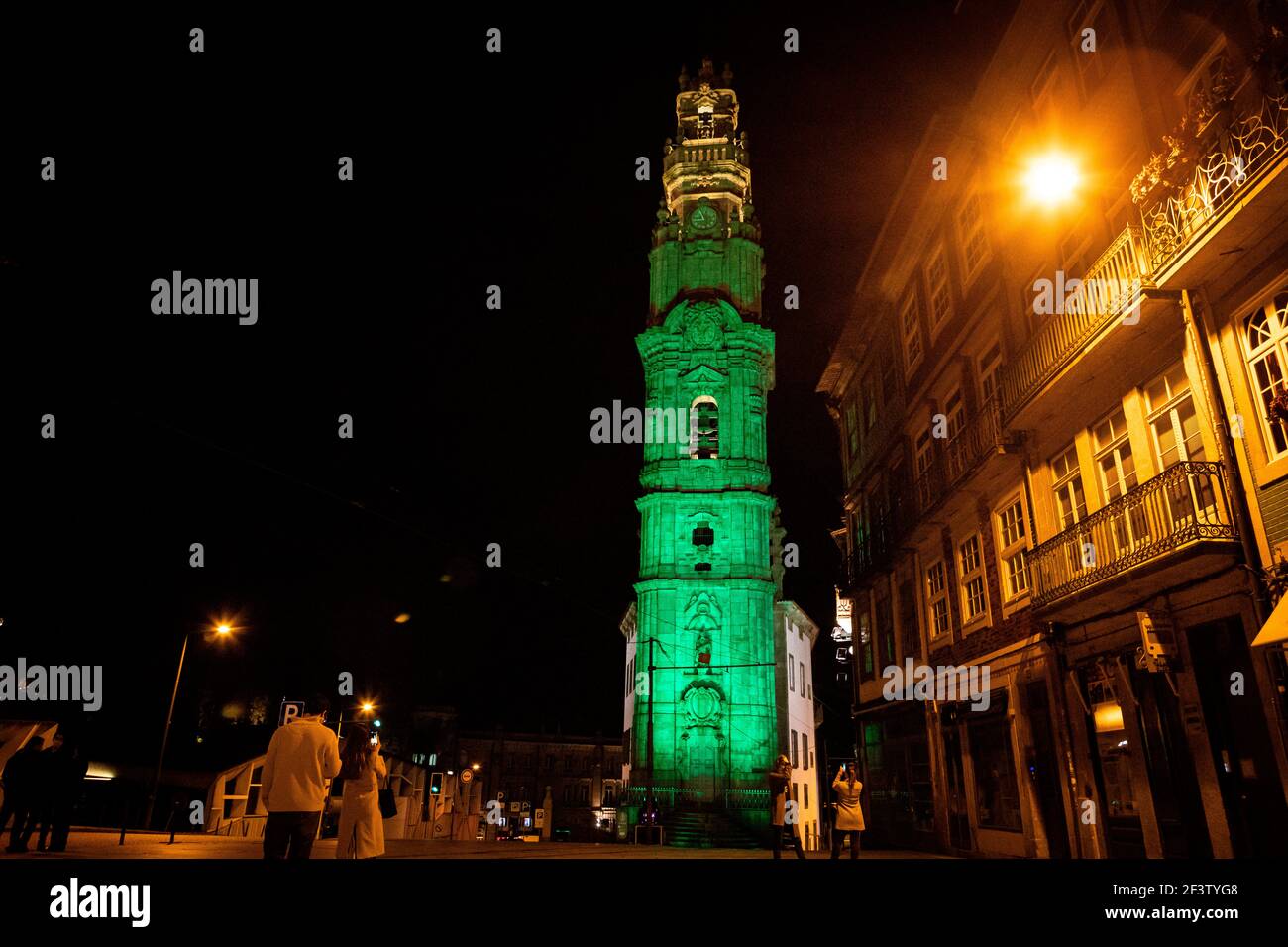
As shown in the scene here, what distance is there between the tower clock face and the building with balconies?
30146 millimetres

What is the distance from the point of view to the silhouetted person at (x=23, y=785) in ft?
35.9

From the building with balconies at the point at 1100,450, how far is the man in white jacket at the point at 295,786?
1033 cm

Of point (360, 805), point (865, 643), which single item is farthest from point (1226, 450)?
point (865, 643)

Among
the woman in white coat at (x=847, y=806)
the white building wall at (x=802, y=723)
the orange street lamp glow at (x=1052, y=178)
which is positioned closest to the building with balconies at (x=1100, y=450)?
the orange street lamp glow at (x=1052, y=178)

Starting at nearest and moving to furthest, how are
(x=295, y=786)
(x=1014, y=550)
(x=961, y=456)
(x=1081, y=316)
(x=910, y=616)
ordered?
1. (x=295, y=786)
2. (x=1081, y=316)
3. (x=1014, y=550)
4. (x=961, y=456)
5. (x=910, y=616)

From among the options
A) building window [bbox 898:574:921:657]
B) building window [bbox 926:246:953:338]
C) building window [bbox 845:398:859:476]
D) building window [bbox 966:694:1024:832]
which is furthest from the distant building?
building window [bbox 926:246:953:338]

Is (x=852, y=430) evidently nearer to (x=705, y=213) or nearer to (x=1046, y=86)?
(x=1046, y=86)

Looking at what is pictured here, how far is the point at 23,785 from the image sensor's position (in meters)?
11.0

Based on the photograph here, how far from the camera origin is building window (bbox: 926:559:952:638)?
1905cm

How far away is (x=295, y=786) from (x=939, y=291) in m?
18.5

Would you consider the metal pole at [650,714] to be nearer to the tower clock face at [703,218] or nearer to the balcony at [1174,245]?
the balcony at [1174,245]
